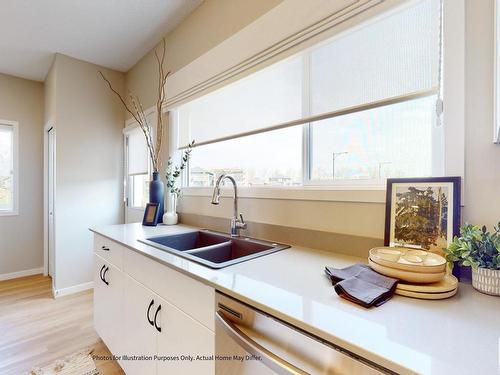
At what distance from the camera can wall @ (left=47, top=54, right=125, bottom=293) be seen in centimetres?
279

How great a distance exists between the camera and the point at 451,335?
540 millimetres

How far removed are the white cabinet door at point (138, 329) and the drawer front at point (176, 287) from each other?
64 mm

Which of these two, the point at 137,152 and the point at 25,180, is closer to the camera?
the point at 137,152

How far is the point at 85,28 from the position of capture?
2324 mm

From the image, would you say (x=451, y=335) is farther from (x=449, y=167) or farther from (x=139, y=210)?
(x=139, y=210)

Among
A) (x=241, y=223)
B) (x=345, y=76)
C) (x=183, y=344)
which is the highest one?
(x=345, y=76)

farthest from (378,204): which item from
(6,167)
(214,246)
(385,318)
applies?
(6,167)

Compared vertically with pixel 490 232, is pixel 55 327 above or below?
below

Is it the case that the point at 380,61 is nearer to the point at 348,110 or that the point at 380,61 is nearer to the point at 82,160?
the point at 348,110

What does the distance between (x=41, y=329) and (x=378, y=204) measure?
276cm

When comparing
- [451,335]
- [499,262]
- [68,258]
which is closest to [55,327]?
[68,258]

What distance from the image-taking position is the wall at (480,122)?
2.70 feet

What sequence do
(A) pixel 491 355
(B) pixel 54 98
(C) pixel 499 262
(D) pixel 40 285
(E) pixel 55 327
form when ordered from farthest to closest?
1. (D) pixel 40 285
2. (B) pixel 54 98
3. (E) pixel 55 327
4. (C) pixel 499 262
5. (A) pixel 491 355

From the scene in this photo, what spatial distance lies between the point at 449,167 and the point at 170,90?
2.13 m
